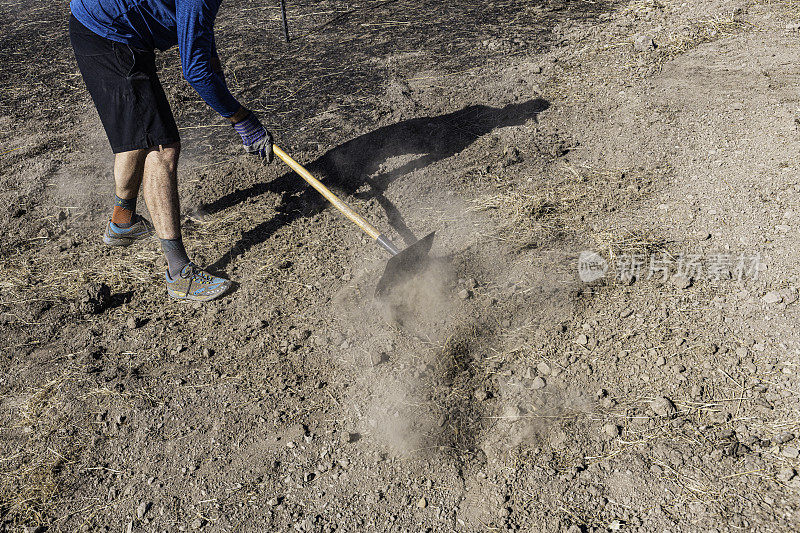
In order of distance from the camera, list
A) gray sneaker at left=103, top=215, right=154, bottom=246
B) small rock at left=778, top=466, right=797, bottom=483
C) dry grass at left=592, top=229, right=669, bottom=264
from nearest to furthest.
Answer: small rock at left=778, top=466, right=797, bottom=483 < dry grass at left=592, top=229, right=669, bottom=264 < gray sneaker at left=103, top=215, right=154, bottom=246

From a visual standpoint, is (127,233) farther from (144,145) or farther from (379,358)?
(379,358)

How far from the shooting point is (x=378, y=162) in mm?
4602

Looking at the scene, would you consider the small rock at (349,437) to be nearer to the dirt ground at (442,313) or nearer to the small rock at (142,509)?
the dirt ground at (442,313)

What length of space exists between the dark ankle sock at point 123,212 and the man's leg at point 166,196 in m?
0.43

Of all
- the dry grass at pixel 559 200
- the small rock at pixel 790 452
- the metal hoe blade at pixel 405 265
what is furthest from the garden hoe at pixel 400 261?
the small rock at pixel 790 452

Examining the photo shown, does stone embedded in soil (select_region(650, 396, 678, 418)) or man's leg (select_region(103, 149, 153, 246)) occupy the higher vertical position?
man's leg (select_region(103, 149, 153, 246))

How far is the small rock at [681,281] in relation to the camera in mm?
3254

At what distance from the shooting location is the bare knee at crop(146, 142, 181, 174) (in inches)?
136

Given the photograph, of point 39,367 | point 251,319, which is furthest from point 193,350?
point 39,367

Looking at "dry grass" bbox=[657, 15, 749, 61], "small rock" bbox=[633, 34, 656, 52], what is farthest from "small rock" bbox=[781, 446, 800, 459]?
"small rock" bbox=[633, 34, 656, 52]

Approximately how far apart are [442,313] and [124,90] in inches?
82.5

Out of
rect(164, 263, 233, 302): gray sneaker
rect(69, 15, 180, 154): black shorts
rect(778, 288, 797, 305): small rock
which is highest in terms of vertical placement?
rect(69, 15, 180, 154): black shorts

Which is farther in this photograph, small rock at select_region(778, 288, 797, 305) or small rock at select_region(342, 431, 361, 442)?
small rock at select_region(778, 288, 797, 305)

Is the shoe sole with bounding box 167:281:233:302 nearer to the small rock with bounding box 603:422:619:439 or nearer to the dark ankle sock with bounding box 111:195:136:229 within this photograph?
the dark ankle sock with bounding box 111:195:136:229
